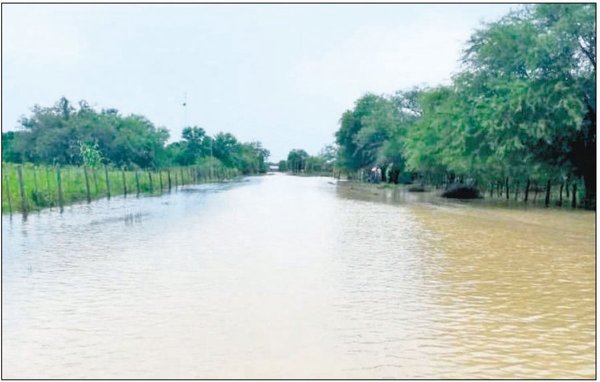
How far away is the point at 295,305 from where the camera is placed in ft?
28.3

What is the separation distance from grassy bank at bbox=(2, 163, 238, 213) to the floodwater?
6.65 meters

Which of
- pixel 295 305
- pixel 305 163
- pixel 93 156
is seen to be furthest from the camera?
pixel 305 163

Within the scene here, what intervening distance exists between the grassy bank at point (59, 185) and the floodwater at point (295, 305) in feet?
21.8

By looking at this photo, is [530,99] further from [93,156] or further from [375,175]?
[375,175]

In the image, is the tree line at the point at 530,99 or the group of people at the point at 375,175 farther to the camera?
the group of people at the point at 375,175

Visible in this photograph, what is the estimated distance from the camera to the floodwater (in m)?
6.23

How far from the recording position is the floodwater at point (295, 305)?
6.23 meters

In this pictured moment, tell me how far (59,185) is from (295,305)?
19.5 m

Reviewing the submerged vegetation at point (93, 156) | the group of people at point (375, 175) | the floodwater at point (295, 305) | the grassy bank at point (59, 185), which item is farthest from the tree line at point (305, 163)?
the floodwater at point (295, 305)

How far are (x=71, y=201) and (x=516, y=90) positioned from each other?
19.0 metres

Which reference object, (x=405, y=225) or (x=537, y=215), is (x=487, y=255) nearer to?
(x=405, y=225)

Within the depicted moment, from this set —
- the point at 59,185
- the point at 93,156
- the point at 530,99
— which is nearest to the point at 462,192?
the point at 530,99

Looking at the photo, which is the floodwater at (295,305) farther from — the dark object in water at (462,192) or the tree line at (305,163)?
the tree line at (305,163)

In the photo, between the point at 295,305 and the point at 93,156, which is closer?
the point at 295,305
